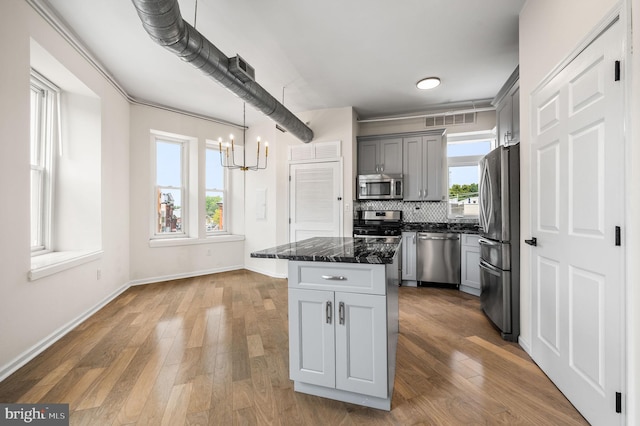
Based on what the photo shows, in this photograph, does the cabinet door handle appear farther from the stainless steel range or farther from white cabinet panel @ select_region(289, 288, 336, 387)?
the stainless steel range

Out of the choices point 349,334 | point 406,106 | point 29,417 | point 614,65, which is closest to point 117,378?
point 29,417

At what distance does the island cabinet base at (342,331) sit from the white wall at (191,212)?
12.3 ft

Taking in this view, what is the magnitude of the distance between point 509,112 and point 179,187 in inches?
197

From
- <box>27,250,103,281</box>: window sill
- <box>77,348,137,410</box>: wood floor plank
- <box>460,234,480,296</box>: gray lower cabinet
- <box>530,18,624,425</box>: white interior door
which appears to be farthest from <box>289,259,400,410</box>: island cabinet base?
<box>460,234,480,296</box>: gray lower cabinet

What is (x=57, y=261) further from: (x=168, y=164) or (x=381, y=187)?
(x=381, y=187)

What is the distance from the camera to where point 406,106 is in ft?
15.3

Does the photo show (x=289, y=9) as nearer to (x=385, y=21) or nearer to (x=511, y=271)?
(x=385, y=21)

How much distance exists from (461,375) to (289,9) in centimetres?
320

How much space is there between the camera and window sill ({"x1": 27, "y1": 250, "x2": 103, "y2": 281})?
2.35 metres

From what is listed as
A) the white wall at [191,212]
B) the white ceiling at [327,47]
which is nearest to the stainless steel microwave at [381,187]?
the white ceiling at [327,47]

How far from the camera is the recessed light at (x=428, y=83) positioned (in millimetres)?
3682

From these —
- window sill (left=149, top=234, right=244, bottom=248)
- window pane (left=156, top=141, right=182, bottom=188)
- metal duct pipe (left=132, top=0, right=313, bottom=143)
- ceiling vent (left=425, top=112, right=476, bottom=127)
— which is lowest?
window sill (left=149, top=234, right=244, bottom=248)

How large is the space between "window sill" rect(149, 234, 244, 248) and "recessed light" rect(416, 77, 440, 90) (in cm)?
401

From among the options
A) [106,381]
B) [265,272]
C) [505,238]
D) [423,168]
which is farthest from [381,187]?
[106,381]
